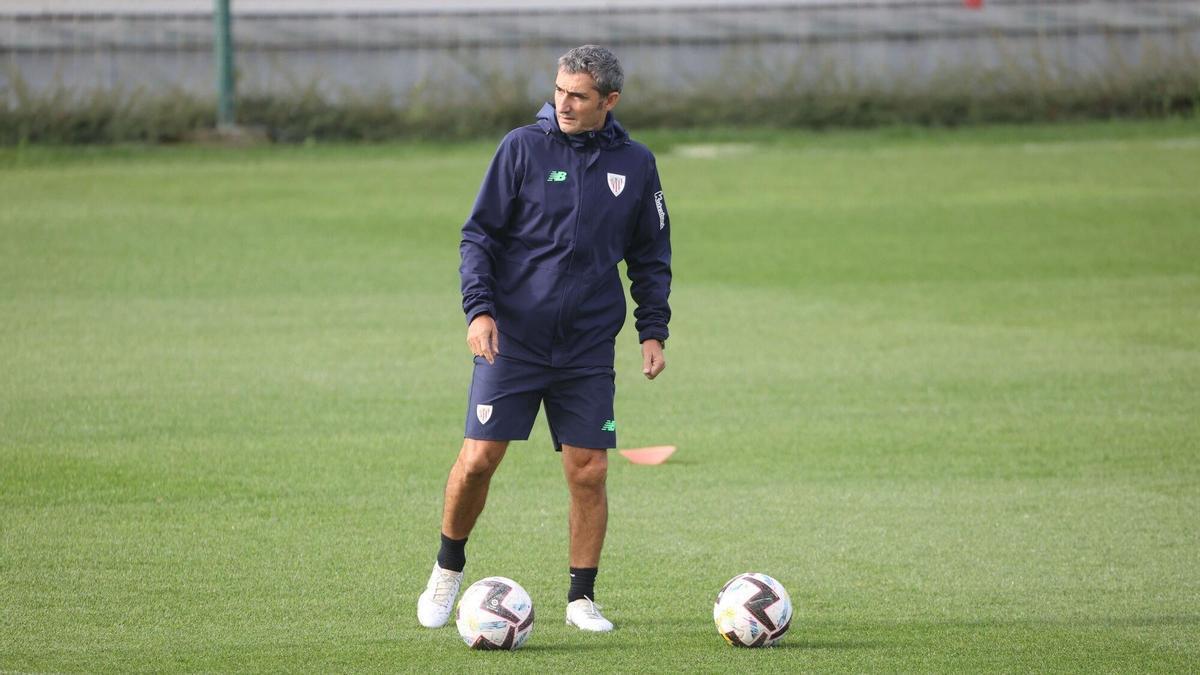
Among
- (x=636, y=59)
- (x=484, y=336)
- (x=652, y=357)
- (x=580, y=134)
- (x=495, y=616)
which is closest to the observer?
(x=495, y=616)

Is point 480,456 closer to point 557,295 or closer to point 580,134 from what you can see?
point 557,295

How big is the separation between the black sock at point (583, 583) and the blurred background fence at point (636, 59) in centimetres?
2320

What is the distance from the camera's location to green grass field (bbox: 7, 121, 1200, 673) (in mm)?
6148

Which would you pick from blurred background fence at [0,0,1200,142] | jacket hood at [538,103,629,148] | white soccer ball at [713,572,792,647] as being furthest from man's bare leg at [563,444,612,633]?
blurred background fence at [0,0,1200,142]

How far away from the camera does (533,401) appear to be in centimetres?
615

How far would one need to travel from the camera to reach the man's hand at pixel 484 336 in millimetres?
5879

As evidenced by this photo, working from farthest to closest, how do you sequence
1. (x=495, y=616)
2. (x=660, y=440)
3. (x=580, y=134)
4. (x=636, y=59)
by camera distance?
(x=636, y=59) < (x=660, y=440) < (x=580, y=134) < (x=495, y=616)

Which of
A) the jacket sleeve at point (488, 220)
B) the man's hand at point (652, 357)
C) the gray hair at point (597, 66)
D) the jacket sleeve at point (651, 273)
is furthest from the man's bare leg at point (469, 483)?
the gray hair at point (597, 66)

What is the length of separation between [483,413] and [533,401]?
217mm

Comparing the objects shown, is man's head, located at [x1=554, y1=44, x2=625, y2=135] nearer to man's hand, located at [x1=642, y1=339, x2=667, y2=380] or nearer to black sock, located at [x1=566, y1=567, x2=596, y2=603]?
man's hand, located at [x1=642, y1=339, x2=667, y2=380]

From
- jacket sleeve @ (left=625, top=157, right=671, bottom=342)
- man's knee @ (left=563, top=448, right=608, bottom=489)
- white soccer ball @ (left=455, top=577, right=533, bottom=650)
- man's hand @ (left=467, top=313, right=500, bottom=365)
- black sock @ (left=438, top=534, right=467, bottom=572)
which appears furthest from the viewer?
jacket sleeve @ (left=625, top=157, right=671, bottom=342)

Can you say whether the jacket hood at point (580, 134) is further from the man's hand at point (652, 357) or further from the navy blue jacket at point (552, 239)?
the man's hand at point (652, 357)

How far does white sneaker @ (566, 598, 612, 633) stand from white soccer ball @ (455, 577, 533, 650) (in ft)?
1.14

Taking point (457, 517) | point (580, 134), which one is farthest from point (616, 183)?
point (457, 517)
